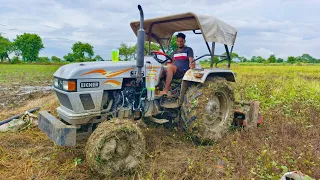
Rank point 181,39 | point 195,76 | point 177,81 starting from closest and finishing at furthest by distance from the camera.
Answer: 1. point 195,76
2. point 177,81
3. point 181,39

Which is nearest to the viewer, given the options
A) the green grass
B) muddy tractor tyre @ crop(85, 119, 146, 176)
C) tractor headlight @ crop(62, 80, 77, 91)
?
muddy tractor tyre @ crop(85, 119, 146, 176)

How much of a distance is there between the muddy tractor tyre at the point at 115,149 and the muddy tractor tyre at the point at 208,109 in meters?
1.15

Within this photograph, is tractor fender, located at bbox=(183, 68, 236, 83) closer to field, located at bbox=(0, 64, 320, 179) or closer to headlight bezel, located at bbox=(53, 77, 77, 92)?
field, located at bbox=(0, 64, 320, 179)

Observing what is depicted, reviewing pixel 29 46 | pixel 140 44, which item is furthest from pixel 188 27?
pixel 29 46

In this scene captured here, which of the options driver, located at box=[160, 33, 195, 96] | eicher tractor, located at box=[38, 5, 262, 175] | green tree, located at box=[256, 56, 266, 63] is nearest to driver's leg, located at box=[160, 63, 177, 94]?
driver, located at box=[160, 33, 195, 96]

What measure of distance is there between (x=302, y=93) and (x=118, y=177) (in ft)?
23.4

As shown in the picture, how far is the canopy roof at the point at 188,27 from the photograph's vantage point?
4.47 meters

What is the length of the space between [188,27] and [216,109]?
5.84ft

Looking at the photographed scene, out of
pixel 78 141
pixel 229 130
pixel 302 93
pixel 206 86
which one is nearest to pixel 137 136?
pixel 78 141

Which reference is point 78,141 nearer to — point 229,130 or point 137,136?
point 137,136

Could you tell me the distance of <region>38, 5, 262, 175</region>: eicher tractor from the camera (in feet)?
11.2

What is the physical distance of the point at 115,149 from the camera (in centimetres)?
346

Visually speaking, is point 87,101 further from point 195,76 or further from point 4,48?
point 4,48

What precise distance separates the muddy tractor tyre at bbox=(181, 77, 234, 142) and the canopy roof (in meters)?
0.79
